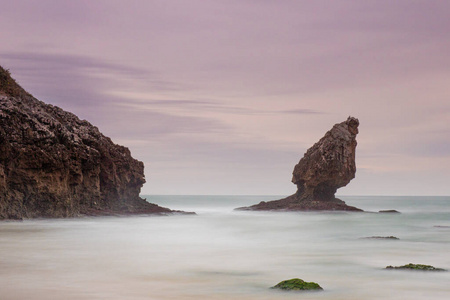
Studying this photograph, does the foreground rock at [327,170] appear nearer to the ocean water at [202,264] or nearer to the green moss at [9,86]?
the ocean water at [202,264]

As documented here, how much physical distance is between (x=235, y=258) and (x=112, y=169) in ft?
102

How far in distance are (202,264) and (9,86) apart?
32142 millimetres

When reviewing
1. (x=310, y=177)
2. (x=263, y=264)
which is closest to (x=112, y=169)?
(x=310, y=177)

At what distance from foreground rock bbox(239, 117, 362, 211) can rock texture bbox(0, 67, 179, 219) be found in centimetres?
2156

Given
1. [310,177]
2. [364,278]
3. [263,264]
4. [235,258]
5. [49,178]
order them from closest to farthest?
1. [364,278]
2. [263,264]
3. [235,258]
4. [49,178]
5. [310,177]

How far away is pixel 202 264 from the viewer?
21281 millimetres

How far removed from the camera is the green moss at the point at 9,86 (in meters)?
46.6

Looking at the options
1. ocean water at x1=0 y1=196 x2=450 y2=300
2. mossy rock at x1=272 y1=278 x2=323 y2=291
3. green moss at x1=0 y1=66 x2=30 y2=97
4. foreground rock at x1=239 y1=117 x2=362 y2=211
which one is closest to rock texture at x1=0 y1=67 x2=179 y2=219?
green moss at x1=0 y1=66 x2=30 y2=97

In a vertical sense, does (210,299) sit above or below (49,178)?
below

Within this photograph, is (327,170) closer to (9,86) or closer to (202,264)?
(9,86)

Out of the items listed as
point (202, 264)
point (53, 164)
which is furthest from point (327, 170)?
point (202, 264)

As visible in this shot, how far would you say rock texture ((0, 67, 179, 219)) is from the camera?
40.6m

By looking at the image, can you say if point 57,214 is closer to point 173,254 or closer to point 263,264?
point 173,254

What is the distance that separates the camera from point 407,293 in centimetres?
1516
